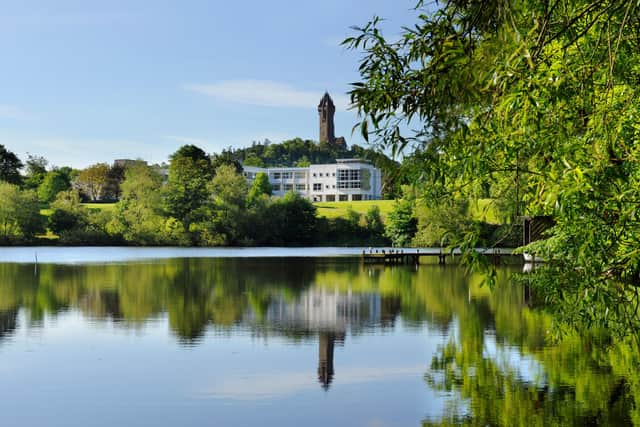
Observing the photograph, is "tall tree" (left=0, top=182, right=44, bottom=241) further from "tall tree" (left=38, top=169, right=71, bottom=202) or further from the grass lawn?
the grass lawn

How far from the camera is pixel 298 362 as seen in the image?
18.6 m

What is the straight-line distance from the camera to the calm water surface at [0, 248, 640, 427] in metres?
13.6

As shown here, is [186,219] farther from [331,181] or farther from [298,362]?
[298,362]

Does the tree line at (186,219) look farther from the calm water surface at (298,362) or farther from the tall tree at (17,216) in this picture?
the calm water surface at (298,362)

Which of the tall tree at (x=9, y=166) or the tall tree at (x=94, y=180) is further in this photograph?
the tall tree at (x=94, y=180)

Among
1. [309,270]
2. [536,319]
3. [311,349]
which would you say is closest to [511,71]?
[311,349]

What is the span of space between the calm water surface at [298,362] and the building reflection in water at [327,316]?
0.29ft

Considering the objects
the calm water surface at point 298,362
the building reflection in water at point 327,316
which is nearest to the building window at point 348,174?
the building reflection in water at point 327,316

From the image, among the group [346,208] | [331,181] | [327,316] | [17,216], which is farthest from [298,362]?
[331,181]

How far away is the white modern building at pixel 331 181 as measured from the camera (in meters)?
149

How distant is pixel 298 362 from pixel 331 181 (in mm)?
137045

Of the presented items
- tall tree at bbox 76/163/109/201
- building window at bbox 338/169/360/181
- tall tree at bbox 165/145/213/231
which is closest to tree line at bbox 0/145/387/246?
tall tree at bbox 165/145/213/231

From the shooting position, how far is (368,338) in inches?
893

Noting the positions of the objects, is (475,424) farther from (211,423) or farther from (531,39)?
(531,39)
